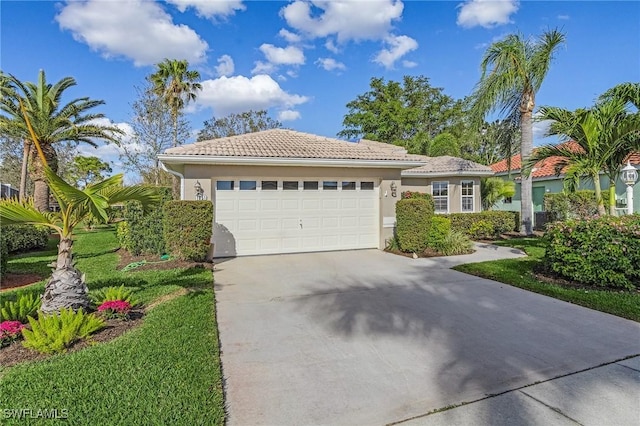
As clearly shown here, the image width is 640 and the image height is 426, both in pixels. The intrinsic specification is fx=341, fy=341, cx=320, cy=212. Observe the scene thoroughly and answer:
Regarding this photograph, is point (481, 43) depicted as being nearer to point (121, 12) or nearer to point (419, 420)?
point (121, 12)

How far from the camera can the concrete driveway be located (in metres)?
2.99

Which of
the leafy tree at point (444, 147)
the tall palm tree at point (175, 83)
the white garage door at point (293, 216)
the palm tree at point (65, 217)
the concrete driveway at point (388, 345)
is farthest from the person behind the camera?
the tall palm tree at point (175, 83)

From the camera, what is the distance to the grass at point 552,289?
546 centimetres

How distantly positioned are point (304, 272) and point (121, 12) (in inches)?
309

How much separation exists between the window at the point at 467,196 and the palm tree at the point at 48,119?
17.6 m

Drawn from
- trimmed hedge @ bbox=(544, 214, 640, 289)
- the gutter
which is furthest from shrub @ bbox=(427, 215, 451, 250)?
trimmed hedge @ bbox=(544, 214, 640, 289)

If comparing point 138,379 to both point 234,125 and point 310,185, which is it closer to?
point 310,185

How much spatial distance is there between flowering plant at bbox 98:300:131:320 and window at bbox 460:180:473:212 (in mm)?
16226

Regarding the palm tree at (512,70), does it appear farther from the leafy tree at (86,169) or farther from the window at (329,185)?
the leafy tree at (86,169)

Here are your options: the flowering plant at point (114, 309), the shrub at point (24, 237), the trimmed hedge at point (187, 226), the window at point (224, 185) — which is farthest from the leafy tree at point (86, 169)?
the flowering plant at point (114, 309)

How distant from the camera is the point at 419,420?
8.84ft

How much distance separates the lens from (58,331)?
384cm

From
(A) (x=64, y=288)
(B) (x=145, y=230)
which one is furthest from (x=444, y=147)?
(A) (x=64, y=288)

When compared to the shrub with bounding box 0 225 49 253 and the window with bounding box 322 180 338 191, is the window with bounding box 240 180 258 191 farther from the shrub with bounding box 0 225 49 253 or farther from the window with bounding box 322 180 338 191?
the shrub with bounding box 0 225 49 253
